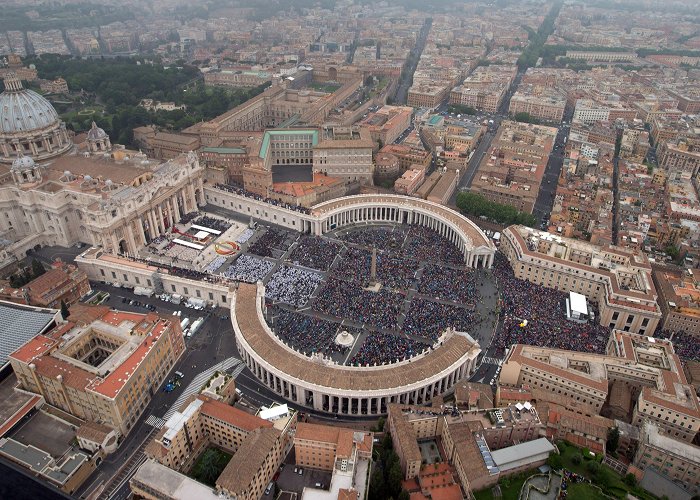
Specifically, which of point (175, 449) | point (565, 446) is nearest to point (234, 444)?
point (175, 449)

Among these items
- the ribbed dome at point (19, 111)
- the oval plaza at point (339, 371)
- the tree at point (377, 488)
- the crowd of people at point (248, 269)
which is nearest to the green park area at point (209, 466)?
the oval plaza at point (339, 371)

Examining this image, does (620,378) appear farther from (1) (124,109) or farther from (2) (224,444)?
(1) (124,109)

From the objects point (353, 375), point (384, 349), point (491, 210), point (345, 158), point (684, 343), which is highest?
point (345, 158)

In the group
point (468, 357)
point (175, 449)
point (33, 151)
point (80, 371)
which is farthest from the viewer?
point (33, 151)

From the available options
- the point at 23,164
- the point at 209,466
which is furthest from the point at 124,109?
the point at 209,466

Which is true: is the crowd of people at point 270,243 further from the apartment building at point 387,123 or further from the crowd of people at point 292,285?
the apartment building at point 387,123

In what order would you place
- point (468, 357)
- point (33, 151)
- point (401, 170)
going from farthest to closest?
point (401, 170) < point (33, 151) < point (468, 357)

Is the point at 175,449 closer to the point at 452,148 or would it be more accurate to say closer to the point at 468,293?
the point at 468,293
